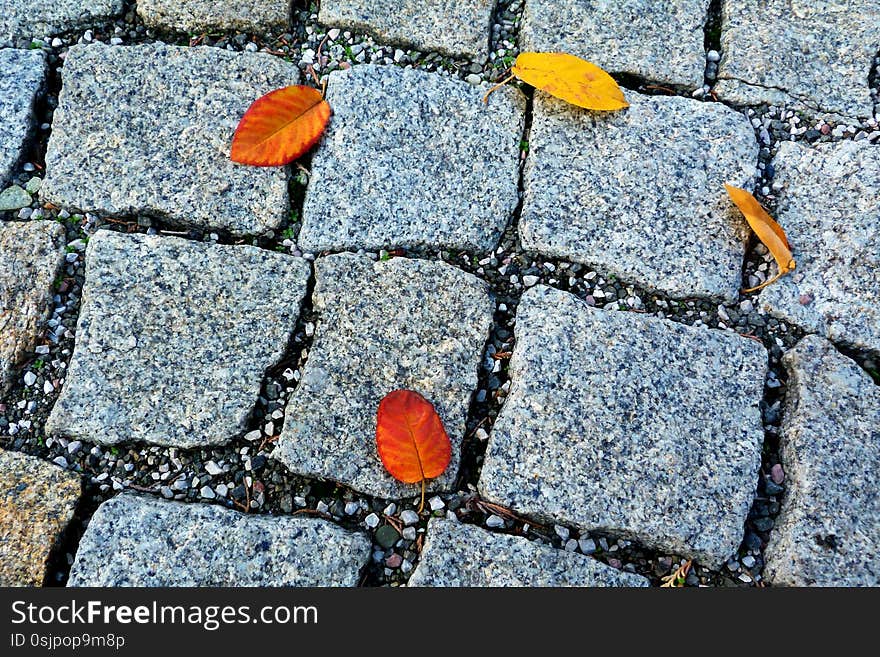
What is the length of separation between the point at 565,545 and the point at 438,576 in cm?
31

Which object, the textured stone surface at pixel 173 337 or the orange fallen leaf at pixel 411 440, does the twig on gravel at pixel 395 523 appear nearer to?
the orange fallen leaf at pixel 411 440

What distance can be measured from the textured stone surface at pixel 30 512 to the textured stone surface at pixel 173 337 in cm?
11

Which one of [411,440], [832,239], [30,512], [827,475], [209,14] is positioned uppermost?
→ [209,14]

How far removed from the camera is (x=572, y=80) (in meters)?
2.35

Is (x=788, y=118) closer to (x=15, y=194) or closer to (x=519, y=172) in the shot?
(x=519, y=172)

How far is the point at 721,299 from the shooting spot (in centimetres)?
218

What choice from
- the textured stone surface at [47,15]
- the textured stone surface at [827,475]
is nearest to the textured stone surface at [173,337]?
the textured stone surface at [47,15]

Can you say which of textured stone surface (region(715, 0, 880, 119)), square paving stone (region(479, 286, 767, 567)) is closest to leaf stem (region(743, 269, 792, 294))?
square paving stone (region(479, 286, 767, 567))

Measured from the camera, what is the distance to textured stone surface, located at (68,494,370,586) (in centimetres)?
183

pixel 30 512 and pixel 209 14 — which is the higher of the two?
pixel 209 14

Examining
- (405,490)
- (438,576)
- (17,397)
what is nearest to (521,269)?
(405,490)

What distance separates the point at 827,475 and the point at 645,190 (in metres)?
0.88

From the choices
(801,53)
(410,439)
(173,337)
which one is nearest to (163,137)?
(173,337)

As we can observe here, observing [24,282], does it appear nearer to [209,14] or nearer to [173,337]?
[173,337]
